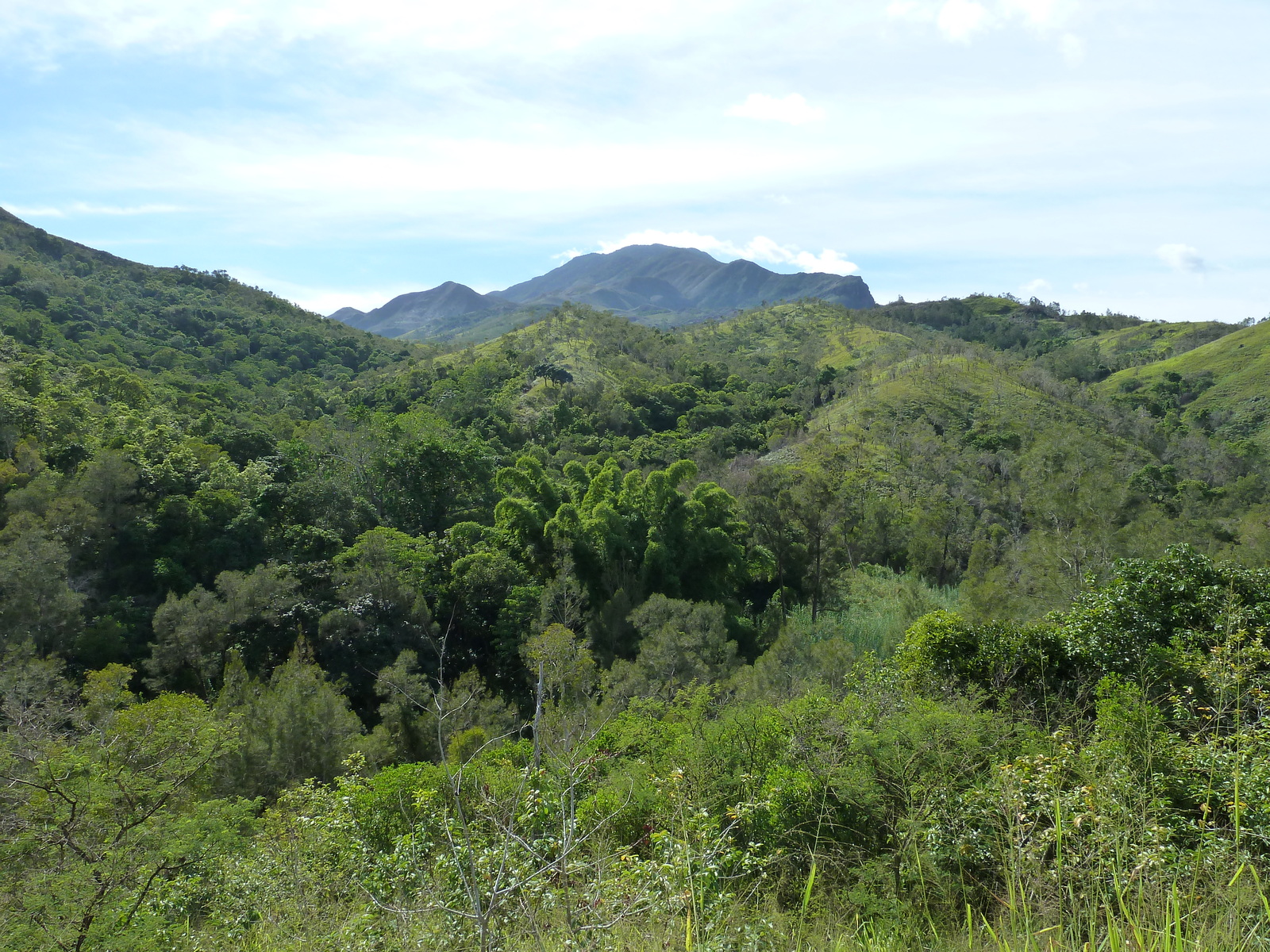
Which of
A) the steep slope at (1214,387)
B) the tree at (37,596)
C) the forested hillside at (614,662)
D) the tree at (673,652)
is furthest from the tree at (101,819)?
the steep slope at (1214,387)

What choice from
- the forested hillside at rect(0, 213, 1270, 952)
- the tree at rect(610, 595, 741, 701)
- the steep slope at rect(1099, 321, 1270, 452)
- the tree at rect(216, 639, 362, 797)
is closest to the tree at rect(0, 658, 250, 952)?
the forested hillside at rect(0, 213, 1270, 952)

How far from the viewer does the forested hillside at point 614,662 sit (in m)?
3.47

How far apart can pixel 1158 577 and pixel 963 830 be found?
219 inches

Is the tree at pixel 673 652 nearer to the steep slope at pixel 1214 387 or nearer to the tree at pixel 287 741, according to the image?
the tree at pixel 287 741

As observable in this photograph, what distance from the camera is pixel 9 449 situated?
2147cm

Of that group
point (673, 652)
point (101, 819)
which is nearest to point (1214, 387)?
point (673, 652)

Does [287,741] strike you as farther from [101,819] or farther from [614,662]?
[614,662]

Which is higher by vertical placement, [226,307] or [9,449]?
[226,307]

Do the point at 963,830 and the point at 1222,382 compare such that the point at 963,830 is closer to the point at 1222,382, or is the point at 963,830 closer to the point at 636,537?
the point at 636,537

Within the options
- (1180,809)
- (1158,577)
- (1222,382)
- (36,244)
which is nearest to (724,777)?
(1180,809)

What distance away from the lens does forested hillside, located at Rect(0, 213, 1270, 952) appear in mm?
3467

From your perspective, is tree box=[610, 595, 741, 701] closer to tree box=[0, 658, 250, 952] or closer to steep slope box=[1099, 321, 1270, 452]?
tree box=[0, 658, 250, 952]

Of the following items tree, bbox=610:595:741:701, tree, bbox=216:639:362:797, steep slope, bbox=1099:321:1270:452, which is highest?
steep slope, bbox=1099:321:1270:452

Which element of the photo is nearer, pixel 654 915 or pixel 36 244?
pixel 654 915
